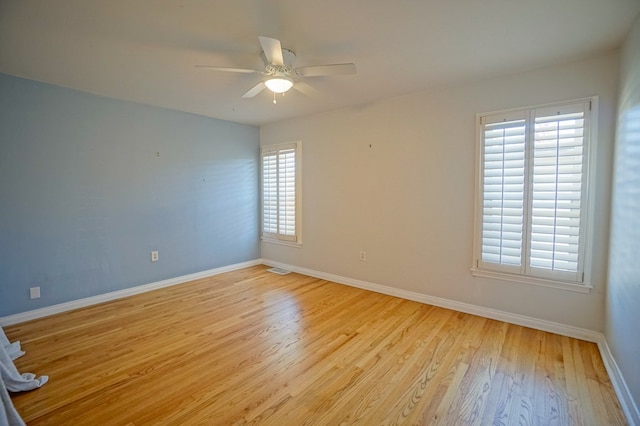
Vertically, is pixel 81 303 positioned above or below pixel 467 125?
below

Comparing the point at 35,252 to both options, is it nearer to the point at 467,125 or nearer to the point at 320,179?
the point at 320,179

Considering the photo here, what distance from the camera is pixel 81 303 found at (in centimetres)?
321

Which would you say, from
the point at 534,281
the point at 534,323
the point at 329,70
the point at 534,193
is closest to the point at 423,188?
the point at 534,193

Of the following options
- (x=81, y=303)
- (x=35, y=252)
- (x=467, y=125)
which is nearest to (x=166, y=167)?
(x=35, y=252)

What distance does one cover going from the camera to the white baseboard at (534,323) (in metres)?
1.68

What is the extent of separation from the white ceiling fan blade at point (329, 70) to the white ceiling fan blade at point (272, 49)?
6.8 inches

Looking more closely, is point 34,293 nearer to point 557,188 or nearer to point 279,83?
point 279,83

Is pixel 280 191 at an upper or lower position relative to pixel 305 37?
lower

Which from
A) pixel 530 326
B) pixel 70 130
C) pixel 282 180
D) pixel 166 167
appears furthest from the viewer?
pixel 282 180

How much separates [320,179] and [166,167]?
84.2 inches

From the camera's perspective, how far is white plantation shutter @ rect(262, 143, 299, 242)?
178 inches

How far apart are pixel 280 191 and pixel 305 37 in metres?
2.81

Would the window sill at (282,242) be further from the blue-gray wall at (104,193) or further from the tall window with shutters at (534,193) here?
the tall window with shutters at (534,193)

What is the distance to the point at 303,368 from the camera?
6.84 ft
